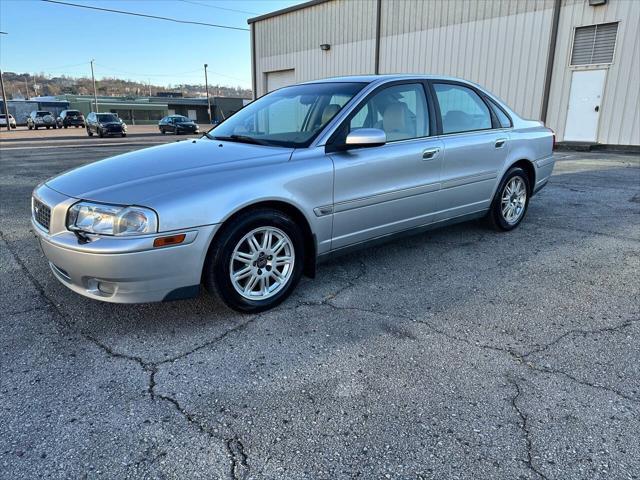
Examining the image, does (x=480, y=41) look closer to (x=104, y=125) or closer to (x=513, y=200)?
(x=513, y=200)

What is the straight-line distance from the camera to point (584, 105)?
1384 cm

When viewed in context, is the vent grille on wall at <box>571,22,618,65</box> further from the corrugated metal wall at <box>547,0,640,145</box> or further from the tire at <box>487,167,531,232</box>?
the tire at <box>487,167,531,232</box>

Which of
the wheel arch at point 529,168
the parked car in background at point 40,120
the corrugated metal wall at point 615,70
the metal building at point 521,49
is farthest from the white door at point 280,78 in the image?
the parked car in background at point 40,120

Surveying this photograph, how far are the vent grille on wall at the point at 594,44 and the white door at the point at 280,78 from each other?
484 inches

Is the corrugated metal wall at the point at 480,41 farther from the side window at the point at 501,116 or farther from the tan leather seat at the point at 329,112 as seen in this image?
the tan leather seat at the point at 329,112

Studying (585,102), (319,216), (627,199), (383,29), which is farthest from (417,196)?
(383,29)

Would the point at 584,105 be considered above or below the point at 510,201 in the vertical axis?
above

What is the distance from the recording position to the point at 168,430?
6.65 ft

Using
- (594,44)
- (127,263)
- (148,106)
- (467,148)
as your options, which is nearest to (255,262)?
(127,263)

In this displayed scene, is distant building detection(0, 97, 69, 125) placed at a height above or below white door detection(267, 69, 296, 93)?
below

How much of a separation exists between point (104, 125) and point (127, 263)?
28.9m

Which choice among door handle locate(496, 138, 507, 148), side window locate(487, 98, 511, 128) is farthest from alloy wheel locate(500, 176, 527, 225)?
side window locate(487, 98, 511, 128)

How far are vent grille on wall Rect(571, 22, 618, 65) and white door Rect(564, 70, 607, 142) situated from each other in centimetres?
33

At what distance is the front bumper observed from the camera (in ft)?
8.37
